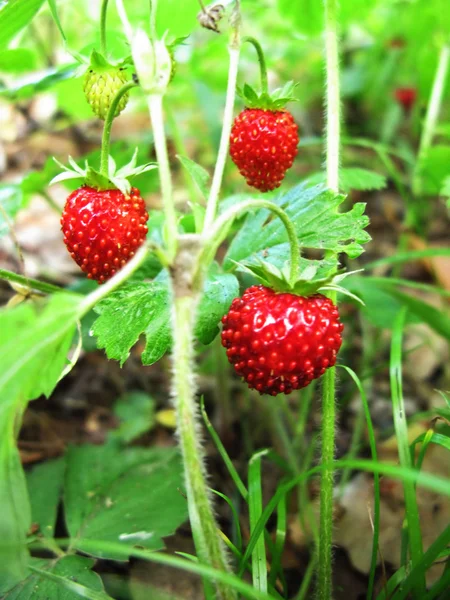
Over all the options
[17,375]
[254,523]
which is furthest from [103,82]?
[254,523]

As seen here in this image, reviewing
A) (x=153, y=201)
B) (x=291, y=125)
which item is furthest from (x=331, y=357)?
(x=153, y=201)

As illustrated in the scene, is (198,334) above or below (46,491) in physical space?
above

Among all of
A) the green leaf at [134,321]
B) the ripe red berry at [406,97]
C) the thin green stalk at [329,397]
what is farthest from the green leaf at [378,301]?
the ripe red berry at [406,97]

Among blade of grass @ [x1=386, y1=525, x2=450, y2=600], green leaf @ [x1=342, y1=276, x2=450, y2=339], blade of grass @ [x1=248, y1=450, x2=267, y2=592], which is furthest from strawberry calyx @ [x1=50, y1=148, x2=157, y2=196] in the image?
blade of grass @ [x1=386, y1=525, x2=450, y2=600]

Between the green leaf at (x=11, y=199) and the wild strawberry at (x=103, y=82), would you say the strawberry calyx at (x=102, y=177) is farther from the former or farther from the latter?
the green leaf at (x=11, y=199)

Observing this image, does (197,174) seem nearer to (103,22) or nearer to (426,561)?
(103,22)
